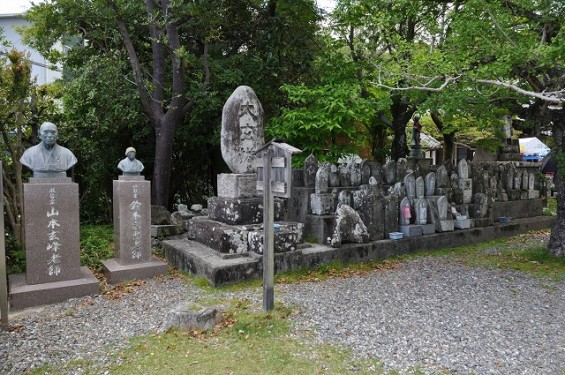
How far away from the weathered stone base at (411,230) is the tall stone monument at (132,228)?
454 centimetres

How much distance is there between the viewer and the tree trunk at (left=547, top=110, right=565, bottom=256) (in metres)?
7.00

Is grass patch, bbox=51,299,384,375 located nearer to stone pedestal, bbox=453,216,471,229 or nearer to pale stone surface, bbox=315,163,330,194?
pale stone surface, bbox=315,163,330,194

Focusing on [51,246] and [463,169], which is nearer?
[51,246]

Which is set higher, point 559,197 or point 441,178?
point 441,178

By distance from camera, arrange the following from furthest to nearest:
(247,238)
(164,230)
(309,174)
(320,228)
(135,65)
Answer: (135,65) → (164,230) → (309,174) → (320,228) → (247,238)

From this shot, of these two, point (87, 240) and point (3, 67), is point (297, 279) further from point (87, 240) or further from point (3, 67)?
point (3, 67)

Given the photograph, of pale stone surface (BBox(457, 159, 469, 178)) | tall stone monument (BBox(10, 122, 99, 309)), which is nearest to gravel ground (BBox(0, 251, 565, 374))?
tall stone monument (BBox(10, 122, 99, 309))

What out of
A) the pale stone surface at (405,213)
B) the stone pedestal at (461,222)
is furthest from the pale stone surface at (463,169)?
the pale stone surface at (405,213)

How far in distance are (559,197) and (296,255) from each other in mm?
4775

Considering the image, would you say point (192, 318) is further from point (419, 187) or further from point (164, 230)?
point (419, 187)

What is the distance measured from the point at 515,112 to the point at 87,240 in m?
8.58

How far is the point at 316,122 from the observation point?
9.24m

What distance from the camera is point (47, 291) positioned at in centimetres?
540

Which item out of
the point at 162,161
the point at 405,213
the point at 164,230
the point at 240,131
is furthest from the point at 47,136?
the point at 405,213
